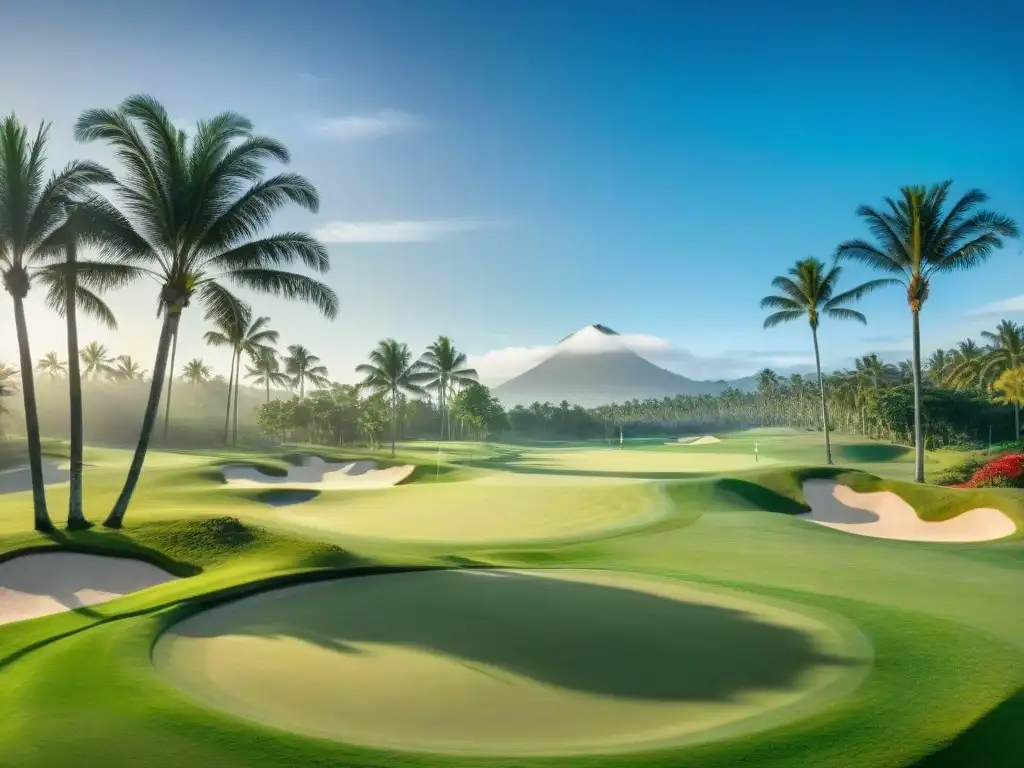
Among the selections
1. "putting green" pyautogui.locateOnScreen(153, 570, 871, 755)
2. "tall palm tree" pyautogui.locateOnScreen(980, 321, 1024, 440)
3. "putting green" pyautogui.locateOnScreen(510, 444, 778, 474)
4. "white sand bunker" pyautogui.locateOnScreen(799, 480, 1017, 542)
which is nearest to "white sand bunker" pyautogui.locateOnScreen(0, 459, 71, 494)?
"putting green" pyautogui.locateOnScreen(510, 444, 778, 474)

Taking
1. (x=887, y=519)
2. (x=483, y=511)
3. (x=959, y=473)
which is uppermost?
(x=959, y=473)

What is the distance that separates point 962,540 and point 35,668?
25.6 meters

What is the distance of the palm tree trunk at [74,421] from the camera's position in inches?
776

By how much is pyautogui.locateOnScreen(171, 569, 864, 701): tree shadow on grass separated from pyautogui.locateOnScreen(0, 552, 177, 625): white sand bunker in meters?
4.84

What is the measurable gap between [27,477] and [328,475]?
1783 cm

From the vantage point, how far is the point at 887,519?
2761 cm

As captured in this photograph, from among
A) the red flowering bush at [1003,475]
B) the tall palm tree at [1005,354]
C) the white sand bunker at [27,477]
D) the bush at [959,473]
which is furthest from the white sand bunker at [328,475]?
the tall palm tree at [1005,354]

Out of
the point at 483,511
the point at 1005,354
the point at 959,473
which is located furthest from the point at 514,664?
the point at 1005,354

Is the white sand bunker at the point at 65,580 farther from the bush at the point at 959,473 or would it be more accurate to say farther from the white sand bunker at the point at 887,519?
the bush at the point at 959,473

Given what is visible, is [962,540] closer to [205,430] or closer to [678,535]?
[678,535]

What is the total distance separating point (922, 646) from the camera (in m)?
10.1

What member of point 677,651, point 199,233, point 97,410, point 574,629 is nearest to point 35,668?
point 574,629

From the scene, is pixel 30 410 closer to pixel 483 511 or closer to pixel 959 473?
pixel 483 511

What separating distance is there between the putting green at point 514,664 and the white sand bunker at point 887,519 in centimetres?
1510
